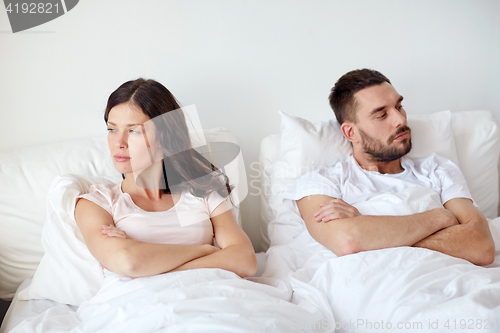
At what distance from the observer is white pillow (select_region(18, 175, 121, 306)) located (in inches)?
47.3

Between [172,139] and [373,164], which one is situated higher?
[172,139]

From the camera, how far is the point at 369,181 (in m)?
1.51

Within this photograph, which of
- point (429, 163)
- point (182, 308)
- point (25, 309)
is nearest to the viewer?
point (182, 308)

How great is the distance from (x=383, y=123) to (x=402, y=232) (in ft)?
1.55

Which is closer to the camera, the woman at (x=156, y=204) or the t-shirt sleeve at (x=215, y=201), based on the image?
the woman at (x=156, y=204)

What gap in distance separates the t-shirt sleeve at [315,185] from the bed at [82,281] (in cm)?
27

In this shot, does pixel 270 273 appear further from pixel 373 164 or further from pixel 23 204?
pixel 23 204

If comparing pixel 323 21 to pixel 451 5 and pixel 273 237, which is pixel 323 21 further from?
pixel 273 237

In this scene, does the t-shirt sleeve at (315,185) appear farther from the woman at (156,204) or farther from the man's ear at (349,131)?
the woman at (156,204)

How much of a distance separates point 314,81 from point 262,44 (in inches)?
12.6

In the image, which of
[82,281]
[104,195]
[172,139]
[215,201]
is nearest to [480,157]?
[215,201]

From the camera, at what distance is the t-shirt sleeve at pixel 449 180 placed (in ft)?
4.80

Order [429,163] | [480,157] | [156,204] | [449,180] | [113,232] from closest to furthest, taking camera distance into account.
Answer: [113,232] → [156,204] → [449,180] → [429,163] → [480,157]

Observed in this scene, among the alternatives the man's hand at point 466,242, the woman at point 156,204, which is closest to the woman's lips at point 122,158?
the woman at point 156,204
